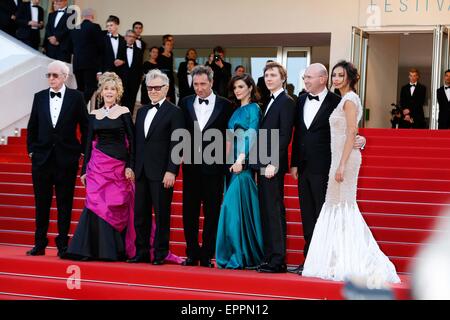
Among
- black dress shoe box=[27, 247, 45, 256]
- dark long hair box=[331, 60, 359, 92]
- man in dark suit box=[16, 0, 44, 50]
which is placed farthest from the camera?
man in dark suit box=[16, 0, 44, 50]

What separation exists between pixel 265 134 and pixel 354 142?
76cm

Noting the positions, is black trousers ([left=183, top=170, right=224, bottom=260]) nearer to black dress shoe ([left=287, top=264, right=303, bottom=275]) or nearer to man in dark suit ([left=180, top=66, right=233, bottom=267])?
man in dark suit ([left=180, top=66, right=233, bottom=267])

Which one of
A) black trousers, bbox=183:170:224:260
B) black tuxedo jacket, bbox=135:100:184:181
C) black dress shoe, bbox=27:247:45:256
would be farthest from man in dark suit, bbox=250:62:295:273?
black dress shoe, bbox=27:247:45:256

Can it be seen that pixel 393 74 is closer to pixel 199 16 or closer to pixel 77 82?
pixel 199 16

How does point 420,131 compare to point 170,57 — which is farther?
point 170,57

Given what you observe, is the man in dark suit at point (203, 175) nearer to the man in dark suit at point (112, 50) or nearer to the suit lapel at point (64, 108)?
the suit lapel at point (64, 108)

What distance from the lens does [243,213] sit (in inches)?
275

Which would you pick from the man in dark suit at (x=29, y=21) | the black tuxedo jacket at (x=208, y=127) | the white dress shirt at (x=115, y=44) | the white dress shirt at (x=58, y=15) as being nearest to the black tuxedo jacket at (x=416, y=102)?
the white dress shirt at (x=115, y=44)

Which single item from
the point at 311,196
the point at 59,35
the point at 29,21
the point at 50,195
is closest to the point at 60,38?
the point at 59,35

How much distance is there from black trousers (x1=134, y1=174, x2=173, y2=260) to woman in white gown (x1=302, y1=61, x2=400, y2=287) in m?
1.32

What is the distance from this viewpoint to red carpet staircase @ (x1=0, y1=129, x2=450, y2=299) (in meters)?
6.20

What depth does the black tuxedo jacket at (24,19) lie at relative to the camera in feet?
43.6

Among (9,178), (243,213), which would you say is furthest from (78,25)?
(243,213)

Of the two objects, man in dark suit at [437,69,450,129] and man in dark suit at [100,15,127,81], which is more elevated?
man in dark suit at [100,15,127,81]
